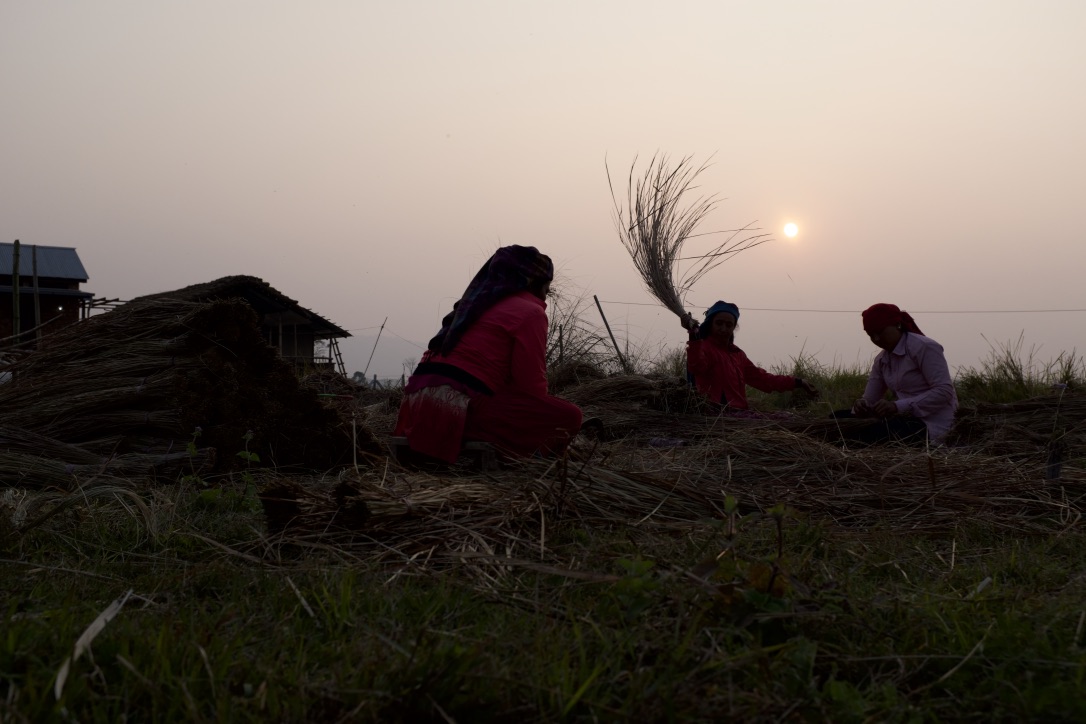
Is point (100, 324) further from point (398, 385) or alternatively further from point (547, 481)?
point (398, 385)

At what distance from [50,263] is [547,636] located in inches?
1259

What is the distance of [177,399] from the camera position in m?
4.39

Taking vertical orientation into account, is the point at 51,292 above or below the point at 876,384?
above

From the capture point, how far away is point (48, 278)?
2870 centimetres

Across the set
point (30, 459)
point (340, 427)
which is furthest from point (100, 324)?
point (340, 427)

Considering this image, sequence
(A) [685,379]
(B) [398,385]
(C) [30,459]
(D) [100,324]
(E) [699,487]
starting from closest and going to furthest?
(E) [699,487]
(C) [30,459]
(D) [100,324]
(A) [685,379]
(B) [398,385]

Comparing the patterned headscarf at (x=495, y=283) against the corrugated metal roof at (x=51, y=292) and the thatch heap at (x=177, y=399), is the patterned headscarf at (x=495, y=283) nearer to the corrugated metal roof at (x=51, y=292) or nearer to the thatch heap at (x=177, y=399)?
the thatch heap at (x=177, y=399)

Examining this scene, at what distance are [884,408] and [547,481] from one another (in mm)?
3567

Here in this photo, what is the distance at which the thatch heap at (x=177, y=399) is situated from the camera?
4387 mm

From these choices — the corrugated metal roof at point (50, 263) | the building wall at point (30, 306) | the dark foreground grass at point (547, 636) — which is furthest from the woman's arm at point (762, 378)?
the corrugated metal roof at point (50, 263)

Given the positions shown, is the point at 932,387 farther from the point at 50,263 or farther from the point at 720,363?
the point at 50,263

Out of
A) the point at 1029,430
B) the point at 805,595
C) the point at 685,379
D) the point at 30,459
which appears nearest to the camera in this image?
the point at 805,595

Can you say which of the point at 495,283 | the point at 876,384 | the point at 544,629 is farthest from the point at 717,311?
the point at 544,629

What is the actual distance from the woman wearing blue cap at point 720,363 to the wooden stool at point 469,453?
318 cm
